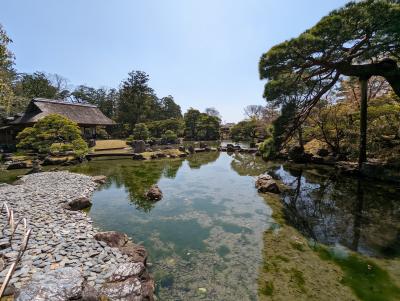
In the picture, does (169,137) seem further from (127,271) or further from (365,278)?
(365,278)

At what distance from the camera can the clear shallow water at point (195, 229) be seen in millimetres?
3811

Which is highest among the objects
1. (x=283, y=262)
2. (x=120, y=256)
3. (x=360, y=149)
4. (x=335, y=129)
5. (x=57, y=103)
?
(x=57, y=103)

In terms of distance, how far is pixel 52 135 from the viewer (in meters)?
14.8

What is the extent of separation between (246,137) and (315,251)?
3057 cm

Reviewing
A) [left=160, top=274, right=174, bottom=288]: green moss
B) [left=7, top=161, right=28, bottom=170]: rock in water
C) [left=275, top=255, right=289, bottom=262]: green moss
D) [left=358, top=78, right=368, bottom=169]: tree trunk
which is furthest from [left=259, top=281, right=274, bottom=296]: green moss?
[left=7, top=161, right=28, bottom=170]: rock in water

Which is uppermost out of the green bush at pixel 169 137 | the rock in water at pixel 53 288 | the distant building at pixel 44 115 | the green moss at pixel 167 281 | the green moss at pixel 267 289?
the distant building at pixel 44 115

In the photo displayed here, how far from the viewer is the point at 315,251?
4730mm

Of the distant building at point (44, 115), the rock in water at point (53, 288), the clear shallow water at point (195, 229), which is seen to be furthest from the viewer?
the distant building at point (44, 115)

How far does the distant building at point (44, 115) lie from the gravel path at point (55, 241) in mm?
13981

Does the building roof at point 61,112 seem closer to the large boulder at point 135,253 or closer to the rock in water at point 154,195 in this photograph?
the rock in water at point 154,195

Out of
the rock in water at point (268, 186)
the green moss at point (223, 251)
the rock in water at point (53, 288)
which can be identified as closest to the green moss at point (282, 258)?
the green moss at point (223, 251)

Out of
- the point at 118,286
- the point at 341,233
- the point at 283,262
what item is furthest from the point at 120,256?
the point at 341,233

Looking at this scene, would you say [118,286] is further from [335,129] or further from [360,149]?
[335,129]

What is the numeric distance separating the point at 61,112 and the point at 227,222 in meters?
21.0
